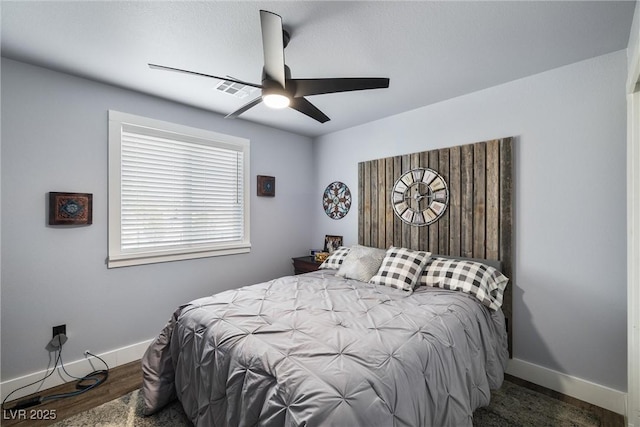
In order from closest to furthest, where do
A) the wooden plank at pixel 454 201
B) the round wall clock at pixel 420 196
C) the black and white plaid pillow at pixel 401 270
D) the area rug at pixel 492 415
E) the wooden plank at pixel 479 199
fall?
the area rug at pixel 492 415 < the black and white plaid pillow at pixel 401 270 < the wooden plank at pixel 479 199 < the wooden plank at pixel 454 201 < the round wall clock at pixel 420 196

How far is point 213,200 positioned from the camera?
327 cm

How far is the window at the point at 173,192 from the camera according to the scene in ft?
8.49

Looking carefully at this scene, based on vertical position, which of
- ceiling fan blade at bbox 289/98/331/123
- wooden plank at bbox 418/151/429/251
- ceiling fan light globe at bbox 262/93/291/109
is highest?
ceiling fan blade at bbox 289/98/331/123

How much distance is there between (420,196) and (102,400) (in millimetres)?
3248

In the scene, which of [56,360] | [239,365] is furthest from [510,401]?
[56,360]

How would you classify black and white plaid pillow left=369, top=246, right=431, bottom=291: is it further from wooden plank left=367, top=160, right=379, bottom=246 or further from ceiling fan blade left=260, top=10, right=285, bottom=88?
ceiling fan blade left=260, top=10, right=285, bottom=88

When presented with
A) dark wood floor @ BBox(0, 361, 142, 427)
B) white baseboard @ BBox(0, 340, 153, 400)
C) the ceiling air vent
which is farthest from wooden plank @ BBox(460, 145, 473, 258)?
white baseboard @ BBox(0, 340, 153, 400)

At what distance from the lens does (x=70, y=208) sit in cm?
231

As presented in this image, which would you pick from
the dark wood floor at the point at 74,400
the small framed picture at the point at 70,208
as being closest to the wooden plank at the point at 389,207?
the dark wood floor at the point at 74,400

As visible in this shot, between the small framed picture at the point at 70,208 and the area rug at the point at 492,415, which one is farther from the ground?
the small framed picture at the point at 70,208

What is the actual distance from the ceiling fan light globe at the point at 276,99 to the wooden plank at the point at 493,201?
1.90 metres

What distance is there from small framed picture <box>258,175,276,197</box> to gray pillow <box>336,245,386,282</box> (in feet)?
4.65

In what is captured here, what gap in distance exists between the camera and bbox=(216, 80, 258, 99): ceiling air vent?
245 centimetres

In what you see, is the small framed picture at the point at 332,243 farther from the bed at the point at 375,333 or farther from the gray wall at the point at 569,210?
the gray wall at the point at 569,210
